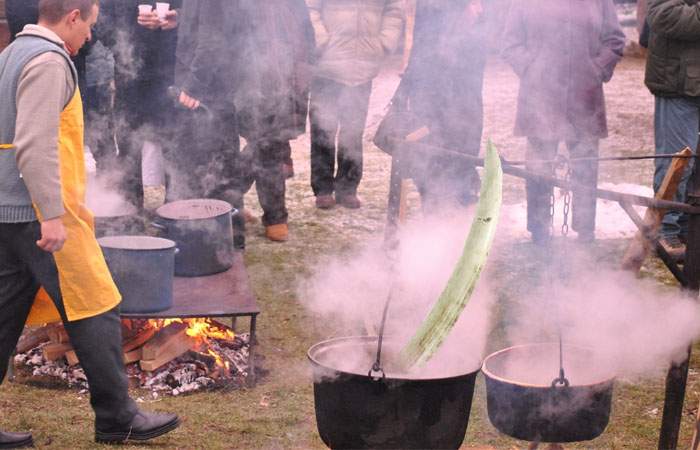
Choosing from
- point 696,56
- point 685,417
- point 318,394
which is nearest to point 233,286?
point 318,394

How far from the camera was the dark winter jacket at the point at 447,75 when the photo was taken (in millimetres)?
6914

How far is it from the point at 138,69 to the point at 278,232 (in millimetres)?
1591

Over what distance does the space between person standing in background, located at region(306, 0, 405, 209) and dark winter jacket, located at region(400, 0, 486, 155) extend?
0.81 m

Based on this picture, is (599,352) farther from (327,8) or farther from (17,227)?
(327,8)

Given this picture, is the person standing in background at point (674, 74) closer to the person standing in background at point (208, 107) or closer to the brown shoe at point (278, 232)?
the brown shoe at point (278, 232)

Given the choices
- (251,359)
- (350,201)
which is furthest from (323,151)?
(251,359)

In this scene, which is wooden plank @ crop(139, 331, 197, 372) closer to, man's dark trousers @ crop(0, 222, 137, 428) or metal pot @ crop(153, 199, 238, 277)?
metal pot @ crop(153, 199, 238, 277)

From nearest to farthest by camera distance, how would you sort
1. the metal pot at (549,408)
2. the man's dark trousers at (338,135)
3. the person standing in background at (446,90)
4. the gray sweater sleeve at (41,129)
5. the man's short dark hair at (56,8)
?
the metal pot at (549,408) → the gray sweater sleeve at (41,129) → the man's short dark hair at (56,8) → the person standing in background at (446,90) → the man's dark trousers at (338,135)

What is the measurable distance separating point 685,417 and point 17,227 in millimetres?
3094

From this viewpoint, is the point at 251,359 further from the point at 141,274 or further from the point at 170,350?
the point at 141,274

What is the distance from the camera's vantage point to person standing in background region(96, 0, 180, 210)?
6.78 metres

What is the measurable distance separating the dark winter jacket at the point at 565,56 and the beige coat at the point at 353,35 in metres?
1.26

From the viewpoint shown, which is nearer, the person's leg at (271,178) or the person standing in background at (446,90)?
the person standing in background at (446,90)

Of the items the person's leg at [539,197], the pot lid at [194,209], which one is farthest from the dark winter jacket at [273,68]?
the person's leg at [539,197]
